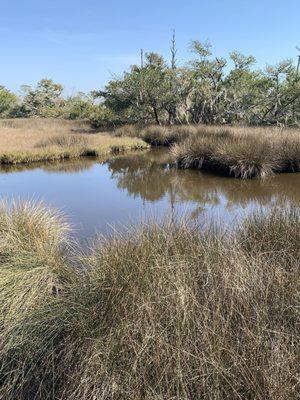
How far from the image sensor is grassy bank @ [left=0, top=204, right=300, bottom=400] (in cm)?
197

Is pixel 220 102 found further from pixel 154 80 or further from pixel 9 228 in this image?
pixel 9 228

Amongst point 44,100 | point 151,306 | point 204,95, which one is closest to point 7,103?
point 44,100

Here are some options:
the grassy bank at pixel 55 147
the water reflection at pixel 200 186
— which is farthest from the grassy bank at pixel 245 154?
the grassy bank at pixel 55 147

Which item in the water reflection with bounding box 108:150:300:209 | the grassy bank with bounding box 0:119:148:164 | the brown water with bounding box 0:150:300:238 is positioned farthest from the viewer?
the grassy bank with bounding box 0:119:148:164

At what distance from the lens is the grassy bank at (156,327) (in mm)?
1972

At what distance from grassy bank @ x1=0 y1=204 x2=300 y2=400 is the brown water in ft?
8.06

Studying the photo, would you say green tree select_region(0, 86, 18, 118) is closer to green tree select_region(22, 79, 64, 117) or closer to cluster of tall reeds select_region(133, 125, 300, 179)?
green tree select_region(22, 79, 64, 117)

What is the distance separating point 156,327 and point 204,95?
71.9ft

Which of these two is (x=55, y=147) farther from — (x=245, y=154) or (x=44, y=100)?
(x=44, y=100)

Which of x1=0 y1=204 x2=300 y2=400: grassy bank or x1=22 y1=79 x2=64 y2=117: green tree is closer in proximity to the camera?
x1=0 y1=204 x2=300 y2=400: grassy bank

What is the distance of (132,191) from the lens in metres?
9.02

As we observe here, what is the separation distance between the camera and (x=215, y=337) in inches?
82.7

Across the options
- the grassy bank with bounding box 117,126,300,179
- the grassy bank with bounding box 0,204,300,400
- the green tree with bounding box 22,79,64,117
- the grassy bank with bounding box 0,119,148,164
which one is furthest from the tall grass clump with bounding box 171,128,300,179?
the green tree with bounding box 22,79,64,117

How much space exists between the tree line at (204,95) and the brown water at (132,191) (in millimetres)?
10788
